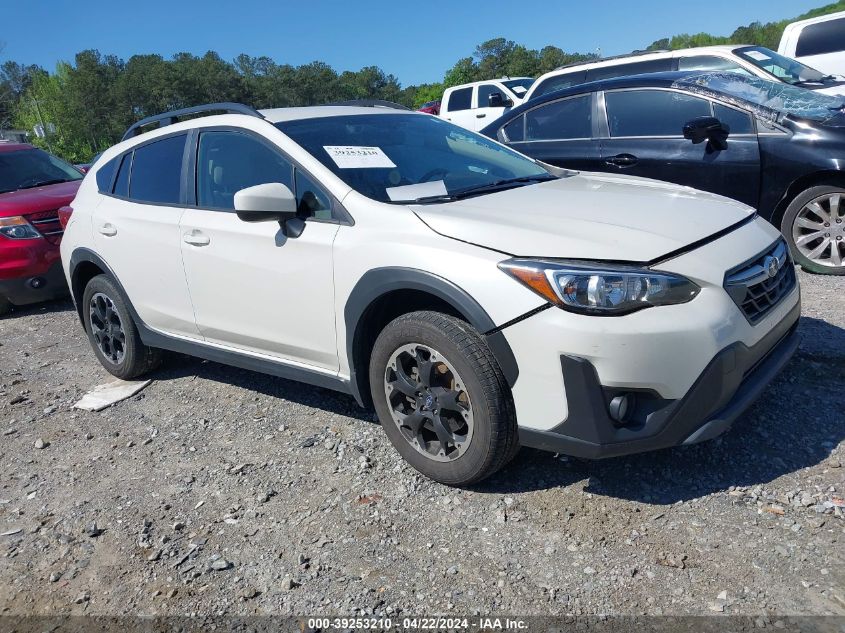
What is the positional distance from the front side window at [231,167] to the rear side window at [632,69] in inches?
258

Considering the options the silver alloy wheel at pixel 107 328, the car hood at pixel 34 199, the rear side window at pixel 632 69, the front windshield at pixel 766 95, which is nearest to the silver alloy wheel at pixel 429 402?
the silver alloy wheel at pixel 107 328

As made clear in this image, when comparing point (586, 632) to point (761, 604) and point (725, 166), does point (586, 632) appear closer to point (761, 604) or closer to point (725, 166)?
point (761, 604)

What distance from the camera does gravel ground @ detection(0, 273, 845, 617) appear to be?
242cm

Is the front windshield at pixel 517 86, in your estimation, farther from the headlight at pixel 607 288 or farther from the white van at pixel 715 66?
the headlight at pixel 607 288

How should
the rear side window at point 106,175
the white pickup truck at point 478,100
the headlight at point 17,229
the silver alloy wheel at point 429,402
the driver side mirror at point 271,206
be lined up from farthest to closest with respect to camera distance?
the white pickup truck at point 478,100 → the headlight at point 17,229 → the rear side window at point 106,175 → the driver side mirror at point 271,206 → the silver alloy wheel at point 429,402


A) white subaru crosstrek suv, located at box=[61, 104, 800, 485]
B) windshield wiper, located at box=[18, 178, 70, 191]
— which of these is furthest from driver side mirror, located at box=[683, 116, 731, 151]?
windshield wiper, located at box=[18, 178, 70, 191]

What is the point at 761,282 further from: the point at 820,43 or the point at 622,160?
the point at 820,43

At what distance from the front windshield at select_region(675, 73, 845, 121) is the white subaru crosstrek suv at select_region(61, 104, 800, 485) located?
7.83 feet

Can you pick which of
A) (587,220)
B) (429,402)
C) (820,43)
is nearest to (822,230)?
(587,220)

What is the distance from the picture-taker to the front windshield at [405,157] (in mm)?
3332

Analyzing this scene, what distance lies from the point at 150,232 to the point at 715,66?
7032mm

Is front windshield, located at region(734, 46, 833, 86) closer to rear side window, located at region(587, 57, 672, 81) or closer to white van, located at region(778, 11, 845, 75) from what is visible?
rear side window, located at region(587, 57, 672, 81)

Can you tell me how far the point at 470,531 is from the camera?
2.78 metres

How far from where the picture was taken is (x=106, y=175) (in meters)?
4.85
